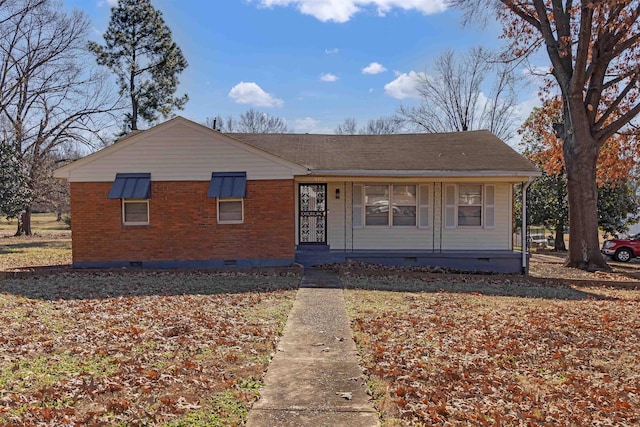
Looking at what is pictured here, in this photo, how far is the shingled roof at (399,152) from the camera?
14.4 m

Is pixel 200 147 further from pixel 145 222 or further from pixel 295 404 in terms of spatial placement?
pixel 295 404

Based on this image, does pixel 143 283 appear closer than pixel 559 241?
Yes

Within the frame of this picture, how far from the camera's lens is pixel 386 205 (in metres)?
15.3

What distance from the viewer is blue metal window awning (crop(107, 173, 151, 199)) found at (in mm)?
13297

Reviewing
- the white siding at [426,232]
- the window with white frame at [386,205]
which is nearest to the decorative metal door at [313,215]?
the white siding at [426,232]

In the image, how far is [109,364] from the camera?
17.4ft

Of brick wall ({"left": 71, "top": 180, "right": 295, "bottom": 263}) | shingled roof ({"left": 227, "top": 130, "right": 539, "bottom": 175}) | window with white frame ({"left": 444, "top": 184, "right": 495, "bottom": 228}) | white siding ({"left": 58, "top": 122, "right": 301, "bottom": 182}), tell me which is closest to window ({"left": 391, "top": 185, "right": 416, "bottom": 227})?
shingled roof ({"left": 227, "top": 130, "right": 539, "bottom": 175})

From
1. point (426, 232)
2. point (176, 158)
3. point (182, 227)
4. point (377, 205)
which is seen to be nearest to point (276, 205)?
point (182, 227)

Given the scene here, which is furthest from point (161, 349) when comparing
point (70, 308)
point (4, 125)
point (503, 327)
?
point (4, 125)

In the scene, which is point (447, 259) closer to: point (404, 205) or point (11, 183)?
point (404, 205)

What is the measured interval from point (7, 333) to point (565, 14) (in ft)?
60.6

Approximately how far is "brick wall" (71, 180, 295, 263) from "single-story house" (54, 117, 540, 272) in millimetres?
30

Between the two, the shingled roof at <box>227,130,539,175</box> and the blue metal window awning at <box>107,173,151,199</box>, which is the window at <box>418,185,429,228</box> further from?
the blue metal window awning at <box>107,173,151,199</box>

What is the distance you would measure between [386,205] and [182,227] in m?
6.58
